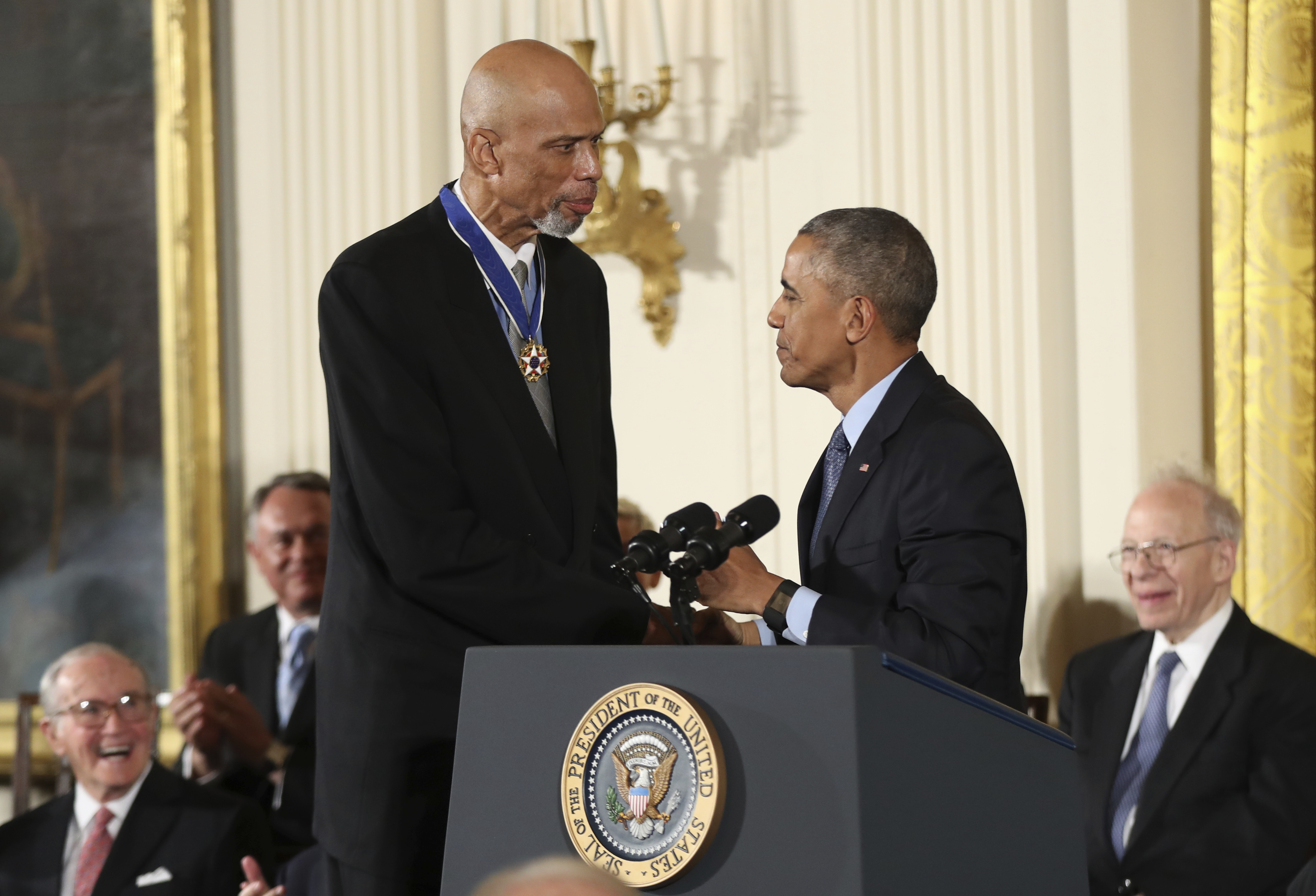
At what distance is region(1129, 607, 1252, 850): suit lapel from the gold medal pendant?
92.1 inches

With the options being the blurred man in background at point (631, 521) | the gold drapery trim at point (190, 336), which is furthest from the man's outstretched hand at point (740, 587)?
the gold drapery trim at point (190, 336)

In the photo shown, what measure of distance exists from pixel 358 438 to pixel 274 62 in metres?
3.54

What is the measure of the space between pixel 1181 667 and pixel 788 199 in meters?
1.83

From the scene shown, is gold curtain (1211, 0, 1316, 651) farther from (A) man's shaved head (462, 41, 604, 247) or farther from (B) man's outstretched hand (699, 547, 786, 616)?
(A) man's shaved head (462, 41, 604, 247)

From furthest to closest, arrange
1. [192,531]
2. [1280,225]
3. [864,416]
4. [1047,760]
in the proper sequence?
[192,531] → [1280,225] → [864,416] → [1047,760]

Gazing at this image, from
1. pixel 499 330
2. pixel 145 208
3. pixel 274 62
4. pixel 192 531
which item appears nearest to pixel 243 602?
pixel 192 531

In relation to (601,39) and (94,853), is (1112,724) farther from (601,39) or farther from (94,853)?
(94,853)

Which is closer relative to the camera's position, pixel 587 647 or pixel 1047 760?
pixel 587 647

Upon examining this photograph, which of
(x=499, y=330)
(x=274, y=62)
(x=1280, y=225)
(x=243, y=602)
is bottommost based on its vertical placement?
(x=243, y=602)

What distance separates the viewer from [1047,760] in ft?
6.40

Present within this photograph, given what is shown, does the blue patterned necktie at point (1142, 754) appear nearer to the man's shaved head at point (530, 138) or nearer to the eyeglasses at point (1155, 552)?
the eyeglasses at point (1155, 552)

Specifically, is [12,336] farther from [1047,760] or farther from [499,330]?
[1047,760]

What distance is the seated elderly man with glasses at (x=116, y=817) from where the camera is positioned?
161 inches

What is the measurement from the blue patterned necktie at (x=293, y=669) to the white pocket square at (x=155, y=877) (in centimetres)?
79
